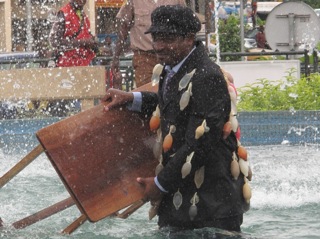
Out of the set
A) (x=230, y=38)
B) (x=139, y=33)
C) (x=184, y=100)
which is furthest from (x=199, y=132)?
(x=230, y=38)

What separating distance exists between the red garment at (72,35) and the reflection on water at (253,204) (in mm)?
1535

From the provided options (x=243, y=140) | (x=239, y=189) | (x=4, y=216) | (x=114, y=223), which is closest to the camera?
(x=239, y=189)

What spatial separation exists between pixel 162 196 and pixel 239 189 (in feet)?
1.14

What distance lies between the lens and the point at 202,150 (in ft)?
16.7

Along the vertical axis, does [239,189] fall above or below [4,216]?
above

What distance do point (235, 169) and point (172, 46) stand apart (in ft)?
2.03

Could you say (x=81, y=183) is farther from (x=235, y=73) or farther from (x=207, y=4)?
(x=207, y=4)

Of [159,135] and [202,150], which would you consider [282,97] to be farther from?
[202,150]

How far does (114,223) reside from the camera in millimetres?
6621

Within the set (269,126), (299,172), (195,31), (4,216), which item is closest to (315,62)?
(269,126)

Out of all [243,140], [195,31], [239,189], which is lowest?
[243,140]

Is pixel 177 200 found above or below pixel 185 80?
below

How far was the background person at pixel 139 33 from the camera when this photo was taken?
9312 mm

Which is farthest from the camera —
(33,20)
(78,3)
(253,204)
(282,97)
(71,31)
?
(33,20)
